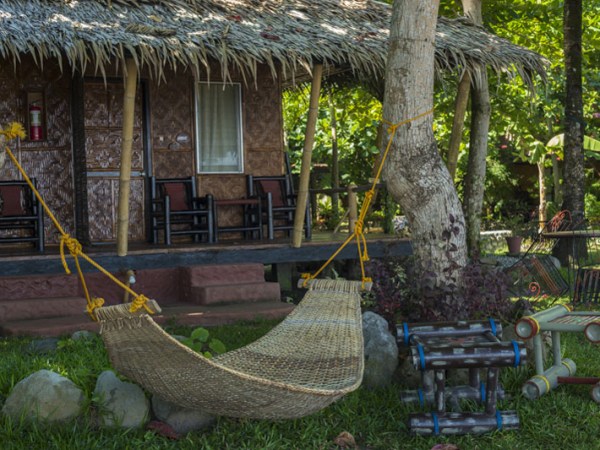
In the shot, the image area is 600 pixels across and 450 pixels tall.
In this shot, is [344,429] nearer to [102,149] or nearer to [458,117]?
[102,149]

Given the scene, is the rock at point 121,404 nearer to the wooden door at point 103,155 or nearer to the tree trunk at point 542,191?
the wooden door at point 103,155

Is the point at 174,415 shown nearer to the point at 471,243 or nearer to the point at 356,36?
the point at 356,36

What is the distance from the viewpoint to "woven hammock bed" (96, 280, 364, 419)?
11.0ft

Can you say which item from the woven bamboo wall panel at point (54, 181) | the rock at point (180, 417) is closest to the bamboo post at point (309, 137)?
the woven bamboo wall panel at point (54, 181)

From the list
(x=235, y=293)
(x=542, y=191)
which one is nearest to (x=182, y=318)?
(x=235, y=293)

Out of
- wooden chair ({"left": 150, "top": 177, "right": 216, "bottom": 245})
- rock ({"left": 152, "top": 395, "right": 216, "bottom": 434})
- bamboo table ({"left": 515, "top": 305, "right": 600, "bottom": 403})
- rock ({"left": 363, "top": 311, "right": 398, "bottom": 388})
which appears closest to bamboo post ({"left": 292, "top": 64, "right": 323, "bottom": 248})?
wooden chair ({"left": 150, "top": 177, "right": 216, "bottom": 245})

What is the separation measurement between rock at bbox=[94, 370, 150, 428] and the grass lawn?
0.05 metres

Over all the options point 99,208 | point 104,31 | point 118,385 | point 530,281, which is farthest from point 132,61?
point 530,281

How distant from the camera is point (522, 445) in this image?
13.1 ft

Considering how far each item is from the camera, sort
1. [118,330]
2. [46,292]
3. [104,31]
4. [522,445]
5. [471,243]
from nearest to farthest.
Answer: [118,330]
[522,445]
[104,31]
[46,292]
[471,243]

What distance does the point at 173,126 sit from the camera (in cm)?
912

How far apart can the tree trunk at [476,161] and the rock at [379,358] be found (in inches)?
217

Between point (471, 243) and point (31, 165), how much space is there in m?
5.02

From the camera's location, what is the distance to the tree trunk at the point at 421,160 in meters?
5.31
